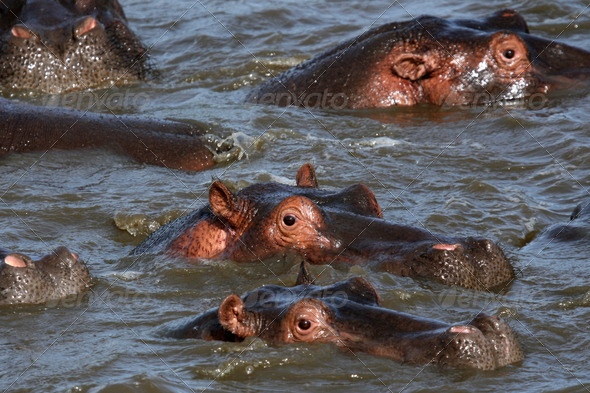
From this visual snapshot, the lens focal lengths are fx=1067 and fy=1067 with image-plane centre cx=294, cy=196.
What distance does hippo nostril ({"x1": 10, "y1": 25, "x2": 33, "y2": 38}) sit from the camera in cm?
1188

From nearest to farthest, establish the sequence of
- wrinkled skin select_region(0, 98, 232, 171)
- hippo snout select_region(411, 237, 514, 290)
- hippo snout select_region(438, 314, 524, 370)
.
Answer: hippo snout select_region(438, 314, 524, 370) → hippo snout select_region(411, 237, 514, 290) → wrinkled skin select_region(0, 98, 232, 171)

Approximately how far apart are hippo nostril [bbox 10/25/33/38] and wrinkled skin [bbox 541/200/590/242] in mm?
6685

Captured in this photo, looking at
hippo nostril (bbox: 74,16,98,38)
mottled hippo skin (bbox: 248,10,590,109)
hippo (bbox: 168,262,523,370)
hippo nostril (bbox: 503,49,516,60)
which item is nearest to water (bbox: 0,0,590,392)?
hippo (bbox: 168,262,523,370)

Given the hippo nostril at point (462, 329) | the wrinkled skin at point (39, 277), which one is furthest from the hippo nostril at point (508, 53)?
the hippo nostril at point (462, 329)

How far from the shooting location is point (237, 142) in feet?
33.2

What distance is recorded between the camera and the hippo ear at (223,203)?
6.88 meters

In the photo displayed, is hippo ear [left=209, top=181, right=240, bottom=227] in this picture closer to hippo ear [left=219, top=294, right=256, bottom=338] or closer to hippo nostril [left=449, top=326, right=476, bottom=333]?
hippo ear [left=219, top=294, right=256, bottom=338]

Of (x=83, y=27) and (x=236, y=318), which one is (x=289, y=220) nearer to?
(x=236, y=318)

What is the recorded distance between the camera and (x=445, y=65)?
10.6 metres

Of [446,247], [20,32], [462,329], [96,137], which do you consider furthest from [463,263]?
[20,32]

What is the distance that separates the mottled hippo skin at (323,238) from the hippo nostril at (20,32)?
17.6 feet

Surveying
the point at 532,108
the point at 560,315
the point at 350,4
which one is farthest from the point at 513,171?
the point at 350,4

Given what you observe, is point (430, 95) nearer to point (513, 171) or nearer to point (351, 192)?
Answer: point (513, 171)

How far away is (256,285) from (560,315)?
6.02 feet
